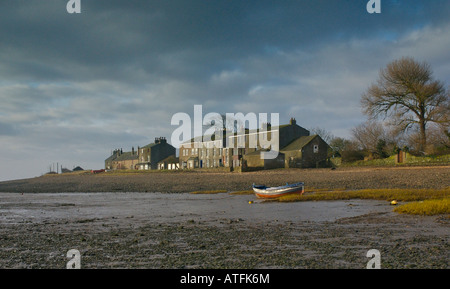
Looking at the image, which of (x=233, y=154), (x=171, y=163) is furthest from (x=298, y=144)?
(x=171, y=163)

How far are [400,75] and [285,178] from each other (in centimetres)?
2514

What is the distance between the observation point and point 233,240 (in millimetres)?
13914

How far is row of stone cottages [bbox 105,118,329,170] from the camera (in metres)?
70.9

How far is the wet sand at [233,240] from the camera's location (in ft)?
34.7

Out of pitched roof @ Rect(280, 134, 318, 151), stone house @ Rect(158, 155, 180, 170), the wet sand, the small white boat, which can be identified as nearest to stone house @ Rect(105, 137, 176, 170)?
stone house @ Rect(158, 155, 180, 170)

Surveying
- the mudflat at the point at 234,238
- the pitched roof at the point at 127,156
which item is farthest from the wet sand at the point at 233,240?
the pitched roof at the point at 127,156

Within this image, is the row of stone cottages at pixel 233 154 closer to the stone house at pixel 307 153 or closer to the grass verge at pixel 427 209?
the stone house at pixel 307 153

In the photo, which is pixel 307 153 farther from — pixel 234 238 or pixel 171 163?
pixel 234 238

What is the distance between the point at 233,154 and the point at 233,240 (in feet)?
257

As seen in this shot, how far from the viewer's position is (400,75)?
192ft

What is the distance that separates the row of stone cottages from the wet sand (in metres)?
45.7
